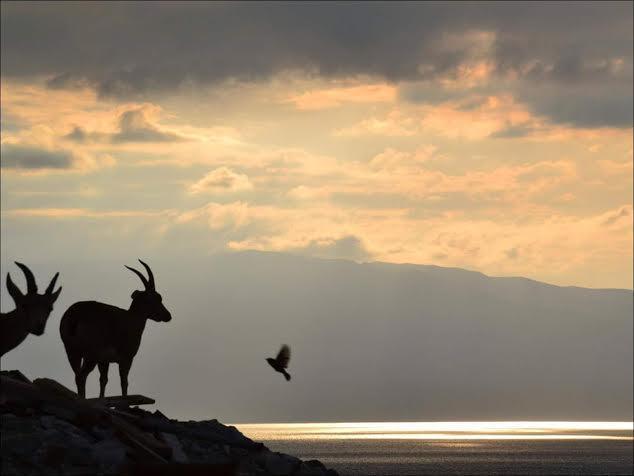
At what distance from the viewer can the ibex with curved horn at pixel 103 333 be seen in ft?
107

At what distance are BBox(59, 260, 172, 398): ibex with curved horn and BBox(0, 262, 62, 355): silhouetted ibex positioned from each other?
4249 mm

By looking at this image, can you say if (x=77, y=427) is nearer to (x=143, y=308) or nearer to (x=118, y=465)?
(x=118, y=465)

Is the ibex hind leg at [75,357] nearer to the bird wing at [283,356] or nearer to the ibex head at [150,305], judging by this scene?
the ibex head at [150,305]

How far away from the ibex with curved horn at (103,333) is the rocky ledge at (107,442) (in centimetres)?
128

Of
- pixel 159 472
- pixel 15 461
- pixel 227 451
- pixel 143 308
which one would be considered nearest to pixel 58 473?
pixel 15 461

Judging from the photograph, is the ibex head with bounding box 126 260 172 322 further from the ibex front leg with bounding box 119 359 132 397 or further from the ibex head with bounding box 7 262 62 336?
the ibex head with bounding box 7 262 62 336

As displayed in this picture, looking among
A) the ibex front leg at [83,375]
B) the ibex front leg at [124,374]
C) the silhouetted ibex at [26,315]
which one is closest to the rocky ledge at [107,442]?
the ibex front leg at [124,374]

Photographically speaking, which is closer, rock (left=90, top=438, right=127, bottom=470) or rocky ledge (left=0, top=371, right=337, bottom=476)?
rocky ledge (left=0, top=371, right=337, bottom=476)

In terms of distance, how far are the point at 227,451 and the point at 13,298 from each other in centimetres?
671

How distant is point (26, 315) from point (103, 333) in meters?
4.88

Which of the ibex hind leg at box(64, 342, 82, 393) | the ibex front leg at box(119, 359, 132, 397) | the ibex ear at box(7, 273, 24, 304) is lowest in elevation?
the ibex front leg at box(119, 359, 132, 397)

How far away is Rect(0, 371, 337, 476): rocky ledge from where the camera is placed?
1030 inches

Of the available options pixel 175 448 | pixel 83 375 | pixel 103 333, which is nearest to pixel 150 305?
pixel 103 333

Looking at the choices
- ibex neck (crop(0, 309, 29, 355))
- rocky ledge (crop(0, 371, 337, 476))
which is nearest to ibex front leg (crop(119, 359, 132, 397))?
rocky ledge (crop(0, 371, 337, 476))
